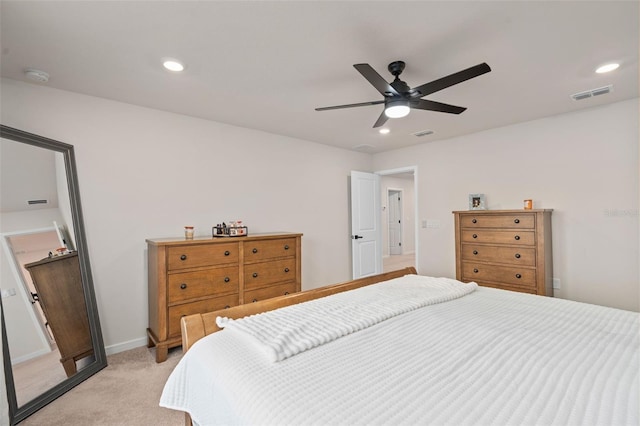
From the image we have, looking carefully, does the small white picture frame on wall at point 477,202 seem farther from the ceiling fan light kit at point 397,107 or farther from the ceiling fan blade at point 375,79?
the ceiling fan blade at point 375,79

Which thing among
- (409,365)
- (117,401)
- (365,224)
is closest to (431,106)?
(409,365)

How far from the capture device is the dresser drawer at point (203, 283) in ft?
9.02

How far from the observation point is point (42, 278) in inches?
87.2

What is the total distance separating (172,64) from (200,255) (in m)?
1.68

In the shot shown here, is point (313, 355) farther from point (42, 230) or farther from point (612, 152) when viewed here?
point (612, 152)

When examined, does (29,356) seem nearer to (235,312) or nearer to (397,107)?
(235,312)

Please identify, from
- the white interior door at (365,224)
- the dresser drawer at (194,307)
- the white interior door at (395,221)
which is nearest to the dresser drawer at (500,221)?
the white interior door at (365,224)

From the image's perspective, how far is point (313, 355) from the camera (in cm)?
112

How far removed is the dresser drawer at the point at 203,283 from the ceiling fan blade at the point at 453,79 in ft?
7.90

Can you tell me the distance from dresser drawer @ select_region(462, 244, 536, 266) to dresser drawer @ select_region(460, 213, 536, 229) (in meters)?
0.25

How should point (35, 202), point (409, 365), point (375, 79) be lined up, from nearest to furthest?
1. point (409, 365)
2. point (375, 79)
3. point (35, 202)

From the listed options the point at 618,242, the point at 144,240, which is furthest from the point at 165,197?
the point at 618,242

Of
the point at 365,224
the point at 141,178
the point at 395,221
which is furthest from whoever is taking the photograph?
the point at 395,221

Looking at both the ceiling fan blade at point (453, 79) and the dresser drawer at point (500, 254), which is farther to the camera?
the dresser drawer at point (500, 254)
